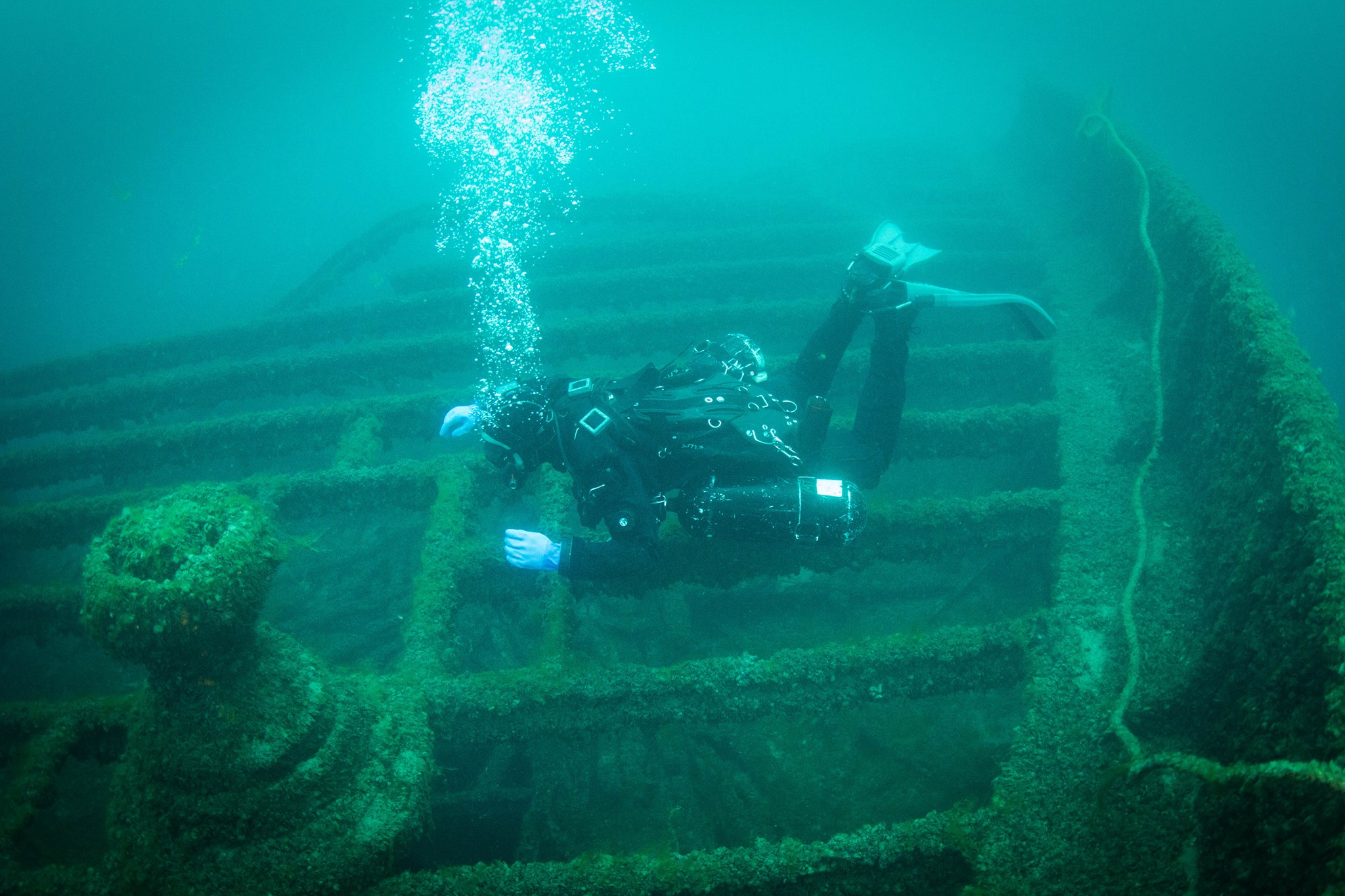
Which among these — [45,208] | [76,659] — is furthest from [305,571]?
[45,208]

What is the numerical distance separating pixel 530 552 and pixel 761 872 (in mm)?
1856

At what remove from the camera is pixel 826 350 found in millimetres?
4367

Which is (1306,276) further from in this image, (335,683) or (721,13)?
(721,13)

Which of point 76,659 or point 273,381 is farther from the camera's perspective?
point 273,381

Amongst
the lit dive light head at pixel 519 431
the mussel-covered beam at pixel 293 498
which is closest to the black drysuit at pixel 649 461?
the lit dive light head at pixel 519 431

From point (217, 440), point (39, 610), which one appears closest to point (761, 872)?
point (39, 610)

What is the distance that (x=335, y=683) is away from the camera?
2588 mm

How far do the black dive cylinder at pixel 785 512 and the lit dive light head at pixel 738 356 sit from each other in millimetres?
834

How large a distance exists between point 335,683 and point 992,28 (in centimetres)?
5847

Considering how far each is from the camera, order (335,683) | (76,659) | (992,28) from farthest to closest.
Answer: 1. (992,28)
2. (76,659)
3. (335,683)

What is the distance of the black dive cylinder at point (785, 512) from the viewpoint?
3.05m

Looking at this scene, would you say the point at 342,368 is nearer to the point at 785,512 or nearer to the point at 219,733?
the point at 219,733

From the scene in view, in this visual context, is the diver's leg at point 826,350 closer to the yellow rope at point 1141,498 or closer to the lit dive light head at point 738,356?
the lit dive light head at point 738,356

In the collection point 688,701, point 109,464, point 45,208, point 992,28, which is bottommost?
point 688,701
